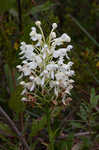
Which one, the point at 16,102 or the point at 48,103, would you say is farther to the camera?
the point at 16,102

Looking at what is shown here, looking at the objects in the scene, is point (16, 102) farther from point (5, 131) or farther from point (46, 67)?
point (46, 67)

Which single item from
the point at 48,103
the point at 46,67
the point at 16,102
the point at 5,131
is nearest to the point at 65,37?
the point at 46,67

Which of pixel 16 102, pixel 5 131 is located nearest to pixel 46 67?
pixel 16 102

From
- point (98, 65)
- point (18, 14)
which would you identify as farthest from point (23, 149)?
point (18, 14)

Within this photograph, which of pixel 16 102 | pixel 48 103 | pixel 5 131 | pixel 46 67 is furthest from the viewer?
pixel 5 131

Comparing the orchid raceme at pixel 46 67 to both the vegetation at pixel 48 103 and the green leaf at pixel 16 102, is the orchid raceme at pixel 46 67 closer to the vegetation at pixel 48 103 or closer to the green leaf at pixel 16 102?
the vegetation at pixel 48 103

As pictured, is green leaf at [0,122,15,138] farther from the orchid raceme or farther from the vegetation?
the orchid raceme

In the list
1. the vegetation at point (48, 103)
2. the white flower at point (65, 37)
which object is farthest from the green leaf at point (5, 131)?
the white flower at point (65, 37)

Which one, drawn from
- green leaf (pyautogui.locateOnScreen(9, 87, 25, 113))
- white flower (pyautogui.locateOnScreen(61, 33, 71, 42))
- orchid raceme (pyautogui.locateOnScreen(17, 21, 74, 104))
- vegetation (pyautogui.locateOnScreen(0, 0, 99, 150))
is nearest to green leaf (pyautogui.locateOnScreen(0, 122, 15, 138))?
vegetation (pyautogui.locateOnScreen(0, 0, 99, 150))

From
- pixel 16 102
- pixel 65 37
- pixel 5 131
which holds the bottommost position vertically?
pixel 5 131

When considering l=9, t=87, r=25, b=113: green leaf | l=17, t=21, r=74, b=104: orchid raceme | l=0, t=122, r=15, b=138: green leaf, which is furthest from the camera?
l=0, t=122, r=15, b=138: green leaf

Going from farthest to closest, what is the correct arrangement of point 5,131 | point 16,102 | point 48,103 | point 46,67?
point 5,131, point 16,102, point 48,103, point 46,67

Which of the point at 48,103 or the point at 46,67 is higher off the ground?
the point at 46,67
